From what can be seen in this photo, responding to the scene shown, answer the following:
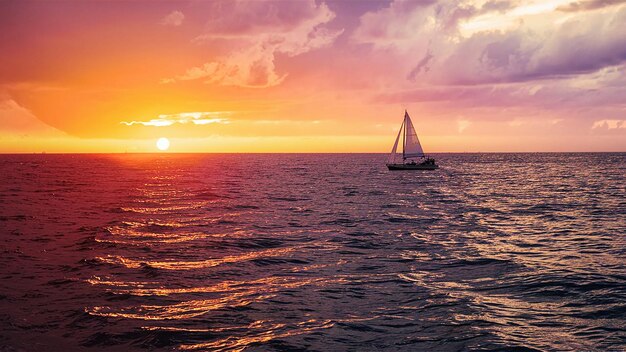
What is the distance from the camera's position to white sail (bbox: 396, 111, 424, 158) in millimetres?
114500

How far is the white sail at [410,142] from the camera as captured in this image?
114500 millimetres

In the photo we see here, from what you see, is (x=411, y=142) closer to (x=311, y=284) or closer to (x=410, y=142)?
(x=410, y=142)

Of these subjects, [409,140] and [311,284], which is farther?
[409,140]

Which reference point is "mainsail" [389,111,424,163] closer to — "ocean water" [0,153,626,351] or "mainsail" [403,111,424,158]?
"mainsail" [403,111,424,158]

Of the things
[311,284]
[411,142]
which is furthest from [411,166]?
Result: [311,284]

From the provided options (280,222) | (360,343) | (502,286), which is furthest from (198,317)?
(280,222)

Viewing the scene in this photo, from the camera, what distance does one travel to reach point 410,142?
379 ft

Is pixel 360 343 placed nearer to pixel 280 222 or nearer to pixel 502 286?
pixel 502 286

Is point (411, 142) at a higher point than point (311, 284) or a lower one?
higher

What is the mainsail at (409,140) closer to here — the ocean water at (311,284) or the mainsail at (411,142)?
the mainsail at (411,142)

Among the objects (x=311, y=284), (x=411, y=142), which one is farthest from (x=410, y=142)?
(x=311, y=284)

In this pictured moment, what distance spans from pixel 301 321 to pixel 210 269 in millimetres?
7597

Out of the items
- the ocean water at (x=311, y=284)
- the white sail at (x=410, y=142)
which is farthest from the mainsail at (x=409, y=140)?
the ocean water at (x=311, y=284)

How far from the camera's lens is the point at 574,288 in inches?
698
